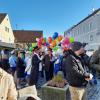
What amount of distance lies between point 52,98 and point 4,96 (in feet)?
12.3

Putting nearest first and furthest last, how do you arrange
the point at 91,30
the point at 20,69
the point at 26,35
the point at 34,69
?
the point at 34,69 → the point at 20,69 → the point at 91,30 → the point at 26,35

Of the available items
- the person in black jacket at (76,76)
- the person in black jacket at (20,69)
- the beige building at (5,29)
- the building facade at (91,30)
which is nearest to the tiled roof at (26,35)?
the beige building at (5,29)

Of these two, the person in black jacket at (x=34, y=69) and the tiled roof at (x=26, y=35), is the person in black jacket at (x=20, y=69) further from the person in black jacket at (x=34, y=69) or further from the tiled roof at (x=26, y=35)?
the tiled roof at (x=26, y=35)

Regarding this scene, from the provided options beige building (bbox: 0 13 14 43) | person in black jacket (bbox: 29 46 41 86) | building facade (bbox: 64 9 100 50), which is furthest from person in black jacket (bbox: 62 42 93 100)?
beige building (bbox: 0 13 14 43)

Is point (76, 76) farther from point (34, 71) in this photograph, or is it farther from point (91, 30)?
point (91, 30)

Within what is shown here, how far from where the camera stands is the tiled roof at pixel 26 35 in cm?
8112

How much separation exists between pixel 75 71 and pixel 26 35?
77.9 m

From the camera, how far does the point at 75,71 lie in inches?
239

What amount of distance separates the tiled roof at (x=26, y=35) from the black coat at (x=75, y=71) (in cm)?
7419

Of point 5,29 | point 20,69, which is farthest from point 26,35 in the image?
point 20,69

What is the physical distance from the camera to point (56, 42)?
1605 cm

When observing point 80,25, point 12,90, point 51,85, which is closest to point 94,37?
point 80,25

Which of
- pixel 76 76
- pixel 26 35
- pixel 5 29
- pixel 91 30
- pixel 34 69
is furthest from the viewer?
pixel 26 35

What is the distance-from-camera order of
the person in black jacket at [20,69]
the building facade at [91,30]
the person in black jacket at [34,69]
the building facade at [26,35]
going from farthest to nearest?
1. the building facade at [26,35]
2. the building facade at [91,30]
3. the person in black jacket at [20,69]
4. the person in black jacket at [34,69]
